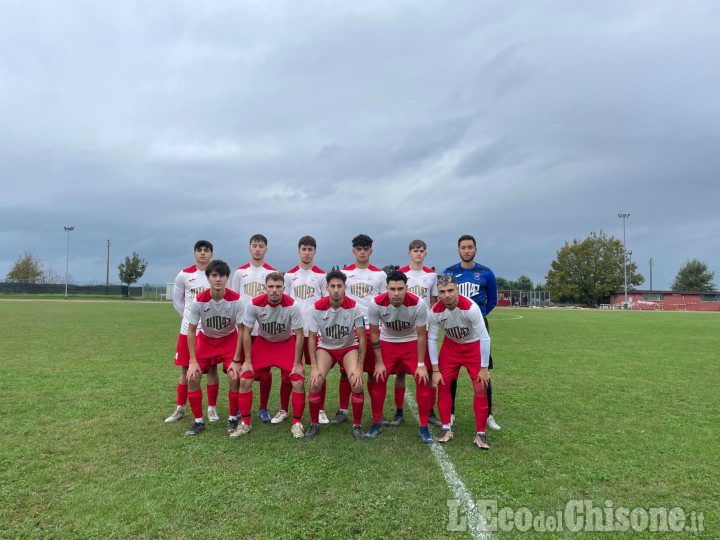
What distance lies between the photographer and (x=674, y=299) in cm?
5575

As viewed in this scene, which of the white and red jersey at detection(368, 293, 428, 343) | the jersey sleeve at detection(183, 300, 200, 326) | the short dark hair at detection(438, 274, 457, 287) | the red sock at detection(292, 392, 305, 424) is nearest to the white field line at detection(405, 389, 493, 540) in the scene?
the white and red jersey at detection(368, 293, 428, 343)

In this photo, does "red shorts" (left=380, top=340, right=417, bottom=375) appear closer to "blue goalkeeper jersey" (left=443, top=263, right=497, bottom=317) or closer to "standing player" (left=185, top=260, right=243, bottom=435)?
"blue goalkeeper jersey" (left=443, top=263, right=497, bottom=317)

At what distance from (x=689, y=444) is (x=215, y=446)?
185 inches

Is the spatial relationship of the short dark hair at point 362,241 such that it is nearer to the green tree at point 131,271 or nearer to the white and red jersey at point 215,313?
the white and red jersey at point 215,313

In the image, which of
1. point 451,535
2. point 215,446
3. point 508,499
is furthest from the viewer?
point 215,446

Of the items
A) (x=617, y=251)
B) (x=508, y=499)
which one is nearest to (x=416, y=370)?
(x=508, y=499)

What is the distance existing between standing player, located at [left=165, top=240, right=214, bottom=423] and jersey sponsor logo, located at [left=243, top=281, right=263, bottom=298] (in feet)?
1.58

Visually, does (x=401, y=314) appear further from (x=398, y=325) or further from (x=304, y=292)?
(x=304, y=292)

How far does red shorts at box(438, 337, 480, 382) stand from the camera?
4367 mm

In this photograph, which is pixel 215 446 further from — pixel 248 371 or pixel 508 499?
pixel 508 499

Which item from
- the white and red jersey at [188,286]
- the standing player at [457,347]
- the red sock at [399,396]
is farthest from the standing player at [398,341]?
the white and red jersey at [188,286]

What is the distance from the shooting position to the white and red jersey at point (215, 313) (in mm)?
4691

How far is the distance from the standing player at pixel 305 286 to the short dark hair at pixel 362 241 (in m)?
0.58

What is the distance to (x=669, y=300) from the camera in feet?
183
